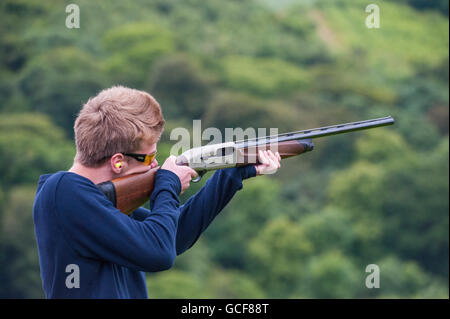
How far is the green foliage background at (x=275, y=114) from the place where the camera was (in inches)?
2650

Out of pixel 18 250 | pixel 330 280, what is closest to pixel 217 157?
pixel 18 250

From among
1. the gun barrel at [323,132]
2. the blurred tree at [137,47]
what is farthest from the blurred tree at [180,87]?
the gun barrel at [323,132]

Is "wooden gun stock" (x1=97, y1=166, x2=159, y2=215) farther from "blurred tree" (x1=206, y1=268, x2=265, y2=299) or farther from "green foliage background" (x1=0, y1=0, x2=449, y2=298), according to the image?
"blurred tree" (x1=206, y1=268, x2=265, y2=299)

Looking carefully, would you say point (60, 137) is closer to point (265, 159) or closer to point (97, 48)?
point (97, 48)

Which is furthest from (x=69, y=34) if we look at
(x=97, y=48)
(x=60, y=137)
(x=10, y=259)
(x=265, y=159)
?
(x=265, y=159)

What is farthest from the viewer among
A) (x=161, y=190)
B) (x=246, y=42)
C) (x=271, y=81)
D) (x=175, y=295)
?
(x=246, y=42)

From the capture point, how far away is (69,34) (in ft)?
329

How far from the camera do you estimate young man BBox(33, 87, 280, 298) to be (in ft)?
13.6

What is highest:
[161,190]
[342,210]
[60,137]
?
[60,137]

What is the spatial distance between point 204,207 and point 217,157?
18.4 inches

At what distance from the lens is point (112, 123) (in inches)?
170

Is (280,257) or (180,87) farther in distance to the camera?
(180,87)

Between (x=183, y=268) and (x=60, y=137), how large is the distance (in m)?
20.7

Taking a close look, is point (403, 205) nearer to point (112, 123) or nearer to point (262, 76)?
point (262, 76)
